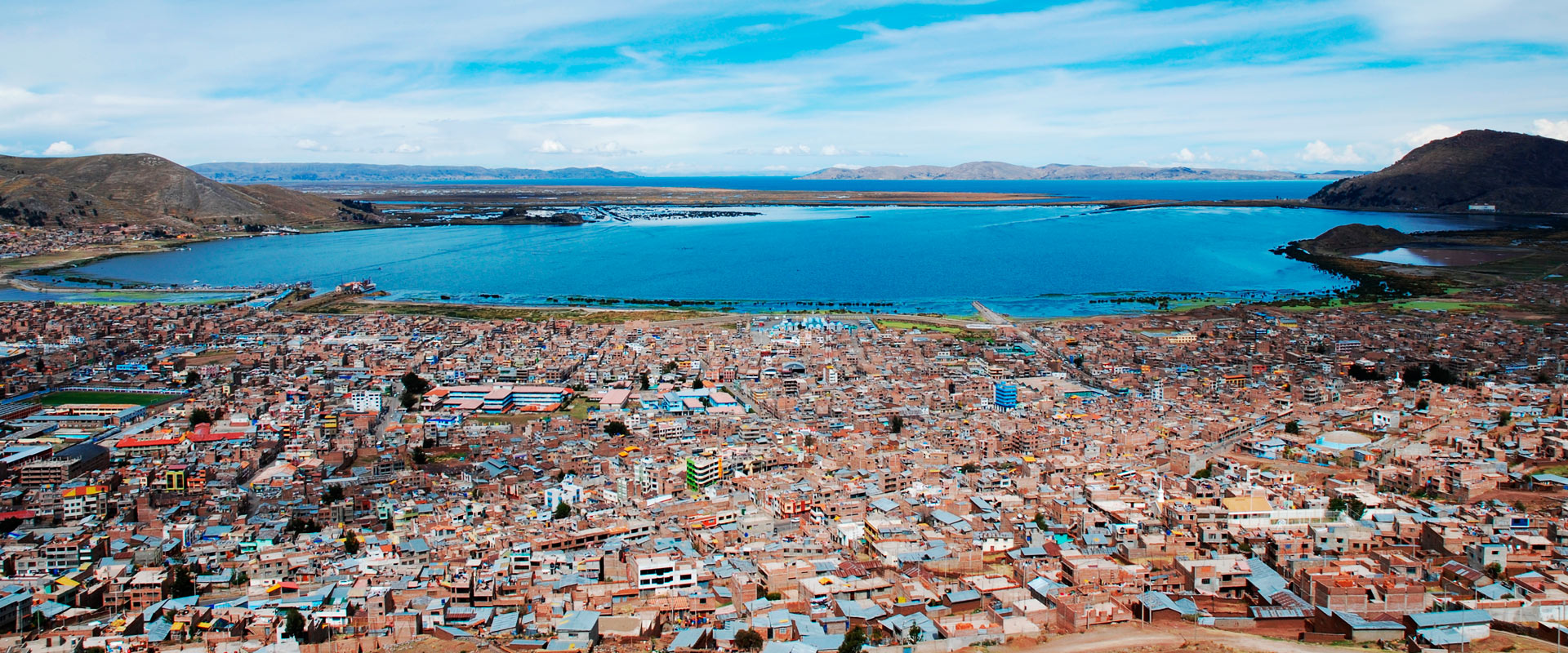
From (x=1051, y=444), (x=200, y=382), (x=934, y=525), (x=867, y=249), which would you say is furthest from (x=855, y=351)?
(x=867, y=249)

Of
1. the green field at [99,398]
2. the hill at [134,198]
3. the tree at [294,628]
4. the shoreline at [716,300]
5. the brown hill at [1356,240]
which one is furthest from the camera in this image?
the hill at [134,198]

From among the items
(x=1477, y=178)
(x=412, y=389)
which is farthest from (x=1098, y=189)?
(x=412, y=389)

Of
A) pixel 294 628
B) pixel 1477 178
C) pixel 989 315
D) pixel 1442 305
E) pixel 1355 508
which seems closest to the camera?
pixel 294 628

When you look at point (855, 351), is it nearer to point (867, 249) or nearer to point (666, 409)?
point (666, 409)

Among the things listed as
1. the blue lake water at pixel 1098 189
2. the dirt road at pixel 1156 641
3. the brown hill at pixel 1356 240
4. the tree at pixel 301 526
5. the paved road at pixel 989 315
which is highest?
the blue lake water at pixel 1098 189

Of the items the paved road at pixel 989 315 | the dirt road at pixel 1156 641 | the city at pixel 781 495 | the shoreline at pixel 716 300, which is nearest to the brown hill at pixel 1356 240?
the shoreline at pixel 716 300

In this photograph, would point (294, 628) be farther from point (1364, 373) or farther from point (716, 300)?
point (716, 300)

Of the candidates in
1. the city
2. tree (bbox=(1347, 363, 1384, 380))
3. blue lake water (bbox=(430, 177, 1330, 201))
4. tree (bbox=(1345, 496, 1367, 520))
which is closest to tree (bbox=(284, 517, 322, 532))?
the city

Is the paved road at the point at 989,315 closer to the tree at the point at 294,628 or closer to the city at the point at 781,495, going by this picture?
the city at the point at 781,495
